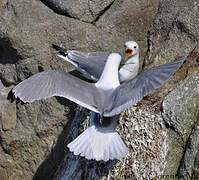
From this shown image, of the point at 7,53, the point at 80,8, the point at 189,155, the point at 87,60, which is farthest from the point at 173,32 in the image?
the point at 7,53

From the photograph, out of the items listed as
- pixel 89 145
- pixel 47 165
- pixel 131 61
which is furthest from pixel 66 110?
pixel 89 145

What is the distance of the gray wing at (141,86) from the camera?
311cm

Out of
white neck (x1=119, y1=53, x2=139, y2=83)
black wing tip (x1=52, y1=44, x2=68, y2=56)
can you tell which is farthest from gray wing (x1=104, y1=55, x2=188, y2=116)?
black wing tip (x1=52, y1=44, x2=68, y2=56)

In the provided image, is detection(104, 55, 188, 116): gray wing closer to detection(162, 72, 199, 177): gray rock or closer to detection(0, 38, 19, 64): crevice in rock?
detection(162, 72, 199, 177): gray rock

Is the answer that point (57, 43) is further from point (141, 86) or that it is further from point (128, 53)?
point (141, 86)

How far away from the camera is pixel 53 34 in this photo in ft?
16.4

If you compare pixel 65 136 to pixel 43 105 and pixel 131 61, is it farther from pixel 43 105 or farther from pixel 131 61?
pixel 131 61

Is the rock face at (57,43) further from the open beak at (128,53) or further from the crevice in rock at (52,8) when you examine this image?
the open beak at (128,53)

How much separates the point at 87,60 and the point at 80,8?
988mm

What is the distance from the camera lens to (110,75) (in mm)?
3854

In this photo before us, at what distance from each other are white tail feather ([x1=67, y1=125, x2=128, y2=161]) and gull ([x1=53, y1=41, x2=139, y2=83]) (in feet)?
3.13

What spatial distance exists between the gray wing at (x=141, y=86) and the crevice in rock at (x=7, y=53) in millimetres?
2101

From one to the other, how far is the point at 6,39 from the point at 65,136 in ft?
4.81

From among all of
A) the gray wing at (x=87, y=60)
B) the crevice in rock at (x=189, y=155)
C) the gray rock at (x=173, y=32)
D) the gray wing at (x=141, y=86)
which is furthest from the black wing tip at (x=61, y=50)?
the crevice in rock at (x=189, y=155)
